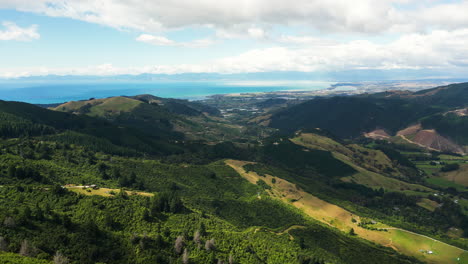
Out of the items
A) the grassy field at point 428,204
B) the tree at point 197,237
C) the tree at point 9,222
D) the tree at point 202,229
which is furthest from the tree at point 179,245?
the grassy field at point 428,204


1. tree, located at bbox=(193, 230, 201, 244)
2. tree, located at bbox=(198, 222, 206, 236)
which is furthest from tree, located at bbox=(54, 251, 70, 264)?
tree, located at bbox=(198, 222, 206, 236)

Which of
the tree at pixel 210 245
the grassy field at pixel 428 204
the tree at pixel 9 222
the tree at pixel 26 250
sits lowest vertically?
the grassy field at pixel 428 204

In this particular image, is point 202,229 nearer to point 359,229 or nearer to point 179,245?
point 179,245

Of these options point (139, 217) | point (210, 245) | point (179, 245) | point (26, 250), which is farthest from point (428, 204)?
point (26, 250)

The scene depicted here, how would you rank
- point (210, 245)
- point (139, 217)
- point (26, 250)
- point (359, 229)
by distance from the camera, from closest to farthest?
Answer: point (26, 250) → point (210, 245) → point (139, 217) → point (359, 229)

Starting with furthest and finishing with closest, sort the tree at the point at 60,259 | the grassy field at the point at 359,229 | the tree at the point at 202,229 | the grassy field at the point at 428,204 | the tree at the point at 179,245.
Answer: the grassy field at the point at 428,204 < the grassy field at the point at 359,229 < the tree at the point at 202,229 < the tree at the point at 179,245 < the tree at the point at 60,259

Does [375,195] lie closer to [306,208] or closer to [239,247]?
[306,208]

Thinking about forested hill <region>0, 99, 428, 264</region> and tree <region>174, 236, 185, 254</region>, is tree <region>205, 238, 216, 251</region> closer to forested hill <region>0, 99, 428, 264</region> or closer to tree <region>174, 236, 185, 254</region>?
forested hill <region>0, 99, 428, 264</region>

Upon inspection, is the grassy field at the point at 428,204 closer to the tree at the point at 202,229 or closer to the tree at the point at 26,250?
the tree at the point at 202,229

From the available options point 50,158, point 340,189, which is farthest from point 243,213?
point 340,189
